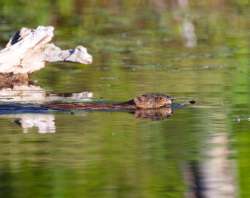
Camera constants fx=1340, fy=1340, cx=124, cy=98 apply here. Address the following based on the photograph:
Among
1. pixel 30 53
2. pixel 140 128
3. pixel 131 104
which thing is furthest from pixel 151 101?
pixel 30 53

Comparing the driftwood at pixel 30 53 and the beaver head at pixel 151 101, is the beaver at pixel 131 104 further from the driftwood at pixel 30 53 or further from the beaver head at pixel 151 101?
the driftwood at pixel 30 53

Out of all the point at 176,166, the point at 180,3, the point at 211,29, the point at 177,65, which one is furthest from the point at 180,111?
the point at 180,3

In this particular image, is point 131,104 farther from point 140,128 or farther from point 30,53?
point 30,53

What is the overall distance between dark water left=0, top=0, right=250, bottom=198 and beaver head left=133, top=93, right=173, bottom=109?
8.2 inches

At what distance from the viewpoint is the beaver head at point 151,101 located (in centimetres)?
1230

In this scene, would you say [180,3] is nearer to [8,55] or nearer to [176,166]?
[8,55]

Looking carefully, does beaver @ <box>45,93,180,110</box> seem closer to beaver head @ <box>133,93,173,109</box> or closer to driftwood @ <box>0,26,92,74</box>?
beaver head @ <box>133,93,173,109</box>

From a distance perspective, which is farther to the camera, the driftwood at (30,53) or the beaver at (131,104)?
the driftwood at (30,53)

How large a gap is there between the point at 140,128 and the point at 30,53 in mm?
3964

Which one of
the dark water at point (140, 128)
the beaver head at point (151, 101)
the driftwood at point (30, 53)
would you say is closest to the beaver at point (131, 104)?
the beaver head at point (151, 101)

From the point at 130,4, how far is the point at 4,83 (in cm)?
1231

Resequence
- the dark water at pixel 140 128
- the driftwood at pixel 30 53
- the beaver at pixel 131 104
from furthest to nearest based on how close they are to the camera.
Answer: the driftwood at pixel 30 53 < the beaver at pixel 131 104 < the dark water at pixel 140 128

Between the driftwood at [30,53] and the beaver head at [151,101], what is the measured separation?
256cm

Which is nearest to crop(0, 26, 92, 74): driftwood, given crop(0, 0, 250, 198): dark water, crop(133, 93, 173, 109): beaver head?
crop(0, 0, 250, 198): dark water
